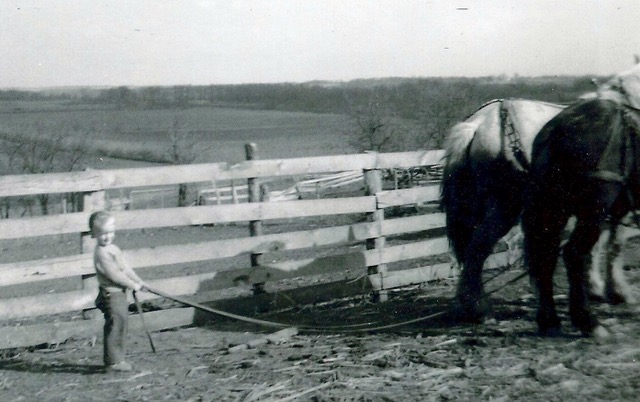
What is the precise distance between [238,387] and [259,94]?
3258 centimetres

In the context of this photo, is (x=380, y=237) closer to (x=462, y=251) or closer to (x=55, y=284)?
(x=462, y=251)

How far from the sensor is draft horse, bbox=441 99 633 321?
574cm

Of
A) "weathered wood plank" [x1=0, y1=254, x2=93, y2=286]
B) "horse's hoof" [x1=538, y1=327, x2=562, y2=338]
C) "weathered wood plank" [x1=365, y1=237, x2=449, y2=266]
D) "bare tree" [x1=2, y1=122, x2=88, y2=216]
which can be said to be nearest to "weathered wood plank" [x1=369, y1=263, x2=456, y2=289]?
"weathered wood plank" [x1=365, y1=237, x2=449, y2=266]

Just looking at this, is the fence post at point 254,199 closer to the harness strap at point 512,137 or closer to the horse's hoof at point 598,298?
the harness strap at point 512,137

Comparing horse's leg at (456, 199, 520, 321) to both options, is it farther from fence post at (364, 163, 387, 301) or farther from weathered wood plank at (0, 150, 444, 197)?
weathered wood plank at (0, 150, 444, 197)

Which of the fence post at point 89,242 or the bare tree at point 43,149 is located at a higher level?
the bare tree at point 43,149

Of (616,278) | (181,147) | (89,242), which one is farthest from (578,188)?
(181,147)

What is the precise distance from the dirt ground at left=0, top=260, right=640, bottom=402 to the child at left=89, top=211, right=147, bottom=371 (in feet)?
0.54

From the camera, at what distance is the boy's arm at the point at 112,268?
15.1 ft

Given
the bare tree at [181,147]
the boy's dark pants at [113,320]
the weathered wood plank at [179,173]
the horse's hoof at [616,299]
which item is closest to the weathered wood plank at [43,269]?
the weathered wood plank at [179,173]

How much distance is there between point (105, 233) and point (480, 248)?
127 inches

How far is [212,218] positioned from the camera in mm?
6078

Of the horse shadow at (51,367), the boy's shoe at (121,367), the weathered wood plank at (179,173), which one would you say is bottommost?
the horse shadow at (51,367)

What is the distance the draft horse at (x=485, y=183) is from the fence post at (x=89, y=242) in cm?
314
